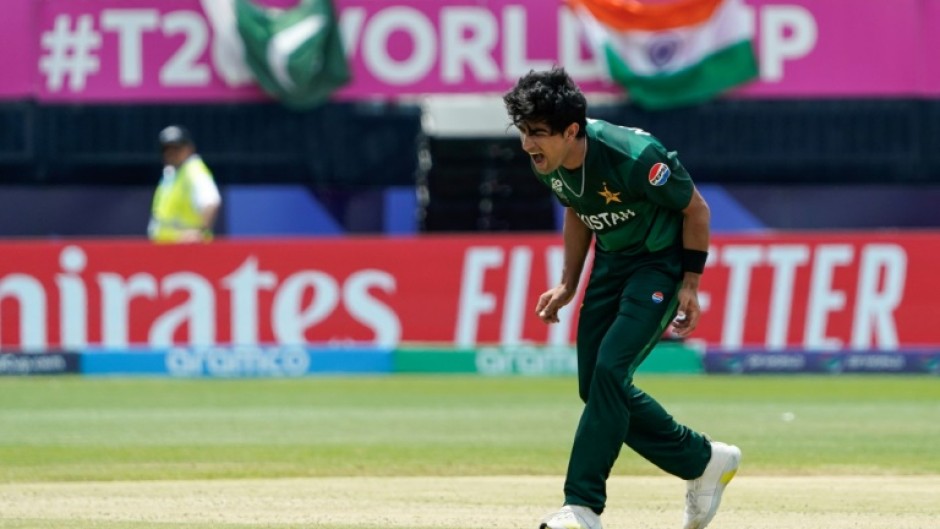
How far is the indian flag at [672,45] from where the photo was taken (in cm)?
1955

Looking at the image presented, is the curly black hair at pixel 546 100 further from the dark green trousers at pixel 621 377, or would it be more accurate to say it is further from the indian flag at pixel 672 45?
the indian flag at pixel 672 45

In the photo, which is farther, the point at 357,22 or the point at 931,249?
the point at 357,22

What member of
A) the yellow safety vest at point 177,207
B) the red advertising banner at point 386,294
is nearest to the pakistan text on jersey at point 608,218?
the red advertising banner at point 386,294

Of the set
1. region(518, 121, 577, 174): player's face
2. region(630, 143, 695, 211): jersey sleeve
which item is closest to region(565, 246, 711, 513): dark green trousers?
region(630, 143, 695, 211): jersey sleeve

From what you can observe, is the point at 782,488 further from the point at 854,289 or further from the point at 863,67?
the point at 863,67

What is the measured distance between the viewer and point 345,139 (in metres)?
20.2

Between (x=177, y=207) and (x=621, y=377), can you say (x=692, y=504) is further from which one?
(x=177, y=207)

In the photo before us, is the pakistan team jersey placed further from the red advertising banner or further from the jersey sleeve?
the red advertising banner

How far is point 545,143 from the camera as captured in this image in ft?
21.2

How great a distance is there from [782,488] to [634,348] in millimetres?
2364

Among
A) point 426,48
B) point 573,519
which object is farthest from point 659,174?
point 426,48

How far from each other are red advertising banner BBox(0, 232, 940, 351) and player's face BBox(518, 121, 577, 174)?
32.5 feet

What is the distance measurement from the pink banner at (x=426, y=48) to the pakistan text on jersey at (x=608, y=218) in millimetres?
12856

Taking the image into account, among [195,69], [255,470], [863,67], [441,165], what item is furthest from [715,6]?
[255,470]
